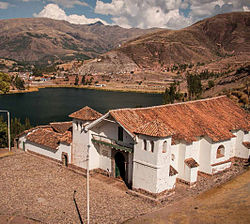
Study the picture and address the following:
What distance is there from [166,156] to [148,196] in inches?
129

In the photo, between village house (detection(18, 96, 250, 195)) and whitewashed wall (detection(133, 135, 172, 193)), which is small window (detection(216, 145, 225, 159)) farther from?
whitewashed wall (detection(133, 135, 172, 193))

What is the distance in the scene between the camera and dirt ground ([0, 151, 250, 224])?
728 inches

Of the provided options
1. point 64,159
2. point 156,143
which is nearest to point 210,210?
point 156,143

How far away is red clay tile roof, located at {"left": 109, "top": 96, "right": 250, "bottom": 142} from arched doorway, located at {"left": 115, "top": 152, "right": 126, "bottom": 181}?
356cm

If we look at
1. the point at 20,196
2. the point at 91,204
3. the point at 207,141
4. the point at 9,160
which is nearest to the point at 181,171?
the point at 207,141

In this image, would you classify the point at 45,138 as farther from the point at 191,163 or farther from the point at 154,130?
the point at 191,163

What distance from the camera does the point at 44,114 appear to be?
248ft

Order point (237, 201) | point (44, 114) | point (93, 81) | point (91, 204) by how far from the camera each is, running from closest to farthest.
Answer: point (237, 201) → point (91, 204) → point (44, 114) → point (93, 81)

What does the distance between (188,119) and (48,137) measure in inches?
594

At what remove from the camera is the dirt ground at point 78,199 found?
18.5m

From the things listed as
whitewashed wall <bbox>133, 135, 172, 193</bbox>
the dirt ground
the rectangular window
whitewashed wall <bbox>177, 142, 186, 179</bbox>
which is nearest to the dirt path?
the dirt ground

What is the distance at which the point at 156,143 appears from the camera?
802 inches

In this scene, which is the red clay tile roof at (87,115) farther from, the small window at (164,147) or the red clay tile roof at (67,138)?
the small window at (164,147)

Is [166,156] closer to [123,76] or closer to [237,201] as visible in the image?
[237,201]
